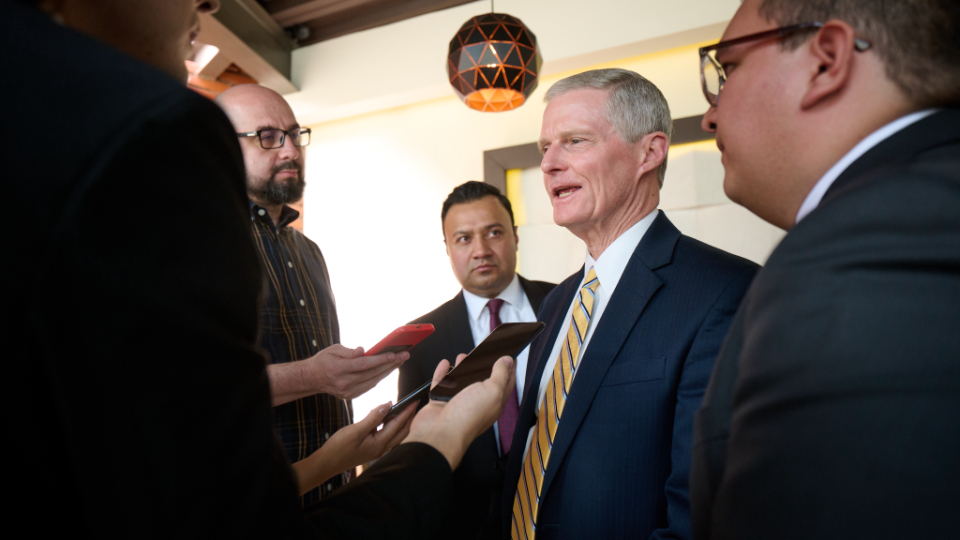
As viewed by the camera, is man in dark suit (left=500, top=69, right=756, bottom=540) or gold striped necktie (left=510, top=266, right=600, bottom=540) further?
gold striped necktie (left=510, top=266, right=600, bottom=540)

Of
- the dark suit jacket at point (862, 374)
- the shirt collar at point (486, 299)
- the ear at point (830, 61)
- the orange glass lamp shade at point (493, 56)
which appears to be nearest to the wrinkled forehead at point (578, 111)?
the orange glass lamp shade at point (493, 56)

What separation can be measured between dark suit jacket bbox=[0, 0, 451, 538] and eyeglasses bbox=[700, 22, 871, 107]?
0.85 meters

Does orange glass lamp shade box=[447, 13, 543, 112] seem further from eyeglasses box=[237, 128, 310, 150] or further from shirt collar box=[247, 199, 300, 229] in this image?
shirt collar box=[247, 199, 300, 229]

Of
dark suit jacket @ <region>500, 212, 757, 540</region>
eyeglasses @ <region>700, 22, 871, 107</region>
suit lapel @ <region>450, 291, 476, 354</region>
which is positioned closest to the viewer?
eyeglasses @ <region>700, 22, 871, 107</region>

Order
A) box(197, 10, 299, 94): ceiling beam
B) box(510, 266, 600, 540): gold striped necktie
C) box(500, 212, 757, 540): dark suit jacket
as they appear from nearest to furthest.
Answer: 1. box(500, 212, 757, 540): dark suit jacket
2. box(510, 266, 600, 540): gold striped necktie
3. box(197, 10, 299, 94): ceiling beam

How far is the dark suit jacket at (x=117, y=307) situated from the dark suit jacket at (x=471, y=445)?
1.46 m

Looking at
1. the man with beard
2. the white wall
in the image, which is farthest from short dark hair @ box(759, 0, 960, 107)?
the white wall

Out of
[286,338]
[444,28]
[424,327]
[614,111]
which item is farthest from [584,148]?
[444,28]

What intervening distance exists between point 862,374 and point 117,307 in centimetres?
67

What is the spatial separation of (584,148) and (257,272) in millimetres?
1357

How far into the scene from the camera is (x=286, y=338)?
2.00 meters

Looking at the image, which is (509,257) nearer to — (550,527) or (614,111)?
(614,111)

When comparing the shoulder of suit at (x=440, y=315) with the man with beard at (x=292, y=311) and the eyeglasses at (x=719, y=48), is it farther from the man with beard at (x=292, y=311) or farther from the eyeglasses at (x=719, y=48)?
the eyeglasses at (x=719, y=48)

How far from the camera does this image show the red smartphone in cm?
148
